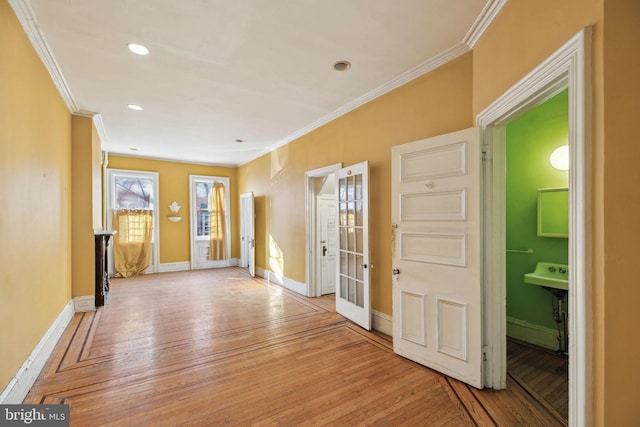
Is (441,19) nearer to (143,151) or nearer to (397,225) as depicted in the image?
(397,225)

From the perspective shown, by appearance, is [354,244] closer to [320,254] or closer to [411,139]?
[320,254]

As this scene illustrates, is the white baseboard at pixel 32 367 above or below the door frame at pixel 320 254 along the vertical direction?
below

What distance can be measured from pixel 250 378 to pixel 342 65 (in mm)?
3098

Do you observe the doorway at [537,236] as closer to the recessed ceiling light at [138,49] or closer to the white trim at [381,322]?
the white trim at [381,322]

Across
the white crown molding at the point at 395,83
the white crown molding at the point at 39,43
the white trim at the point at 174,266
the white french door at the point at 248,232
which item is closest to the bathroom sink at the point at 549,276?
the white crown molding at the point at 395,83

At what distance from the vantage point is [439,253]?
247cm

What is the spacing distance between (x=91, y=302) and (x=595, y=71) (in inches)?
230

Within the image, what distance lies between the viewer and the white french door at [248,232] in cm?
652

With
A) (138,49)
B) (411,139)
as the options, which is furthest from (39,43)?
(411,139)

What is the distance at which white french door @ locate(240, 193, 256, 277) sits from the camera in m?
6.52

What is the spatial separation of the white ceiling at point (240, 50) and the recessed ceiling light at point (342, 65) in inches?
2.2

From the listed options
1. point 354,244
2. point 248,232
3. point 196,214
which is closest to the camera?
point 354,244

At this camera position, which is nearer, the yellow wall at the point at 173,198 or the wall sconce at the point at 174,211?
the yellow wall at the point at 173,198

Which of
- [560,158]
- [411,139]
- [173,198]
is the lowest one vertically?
[173,198]
